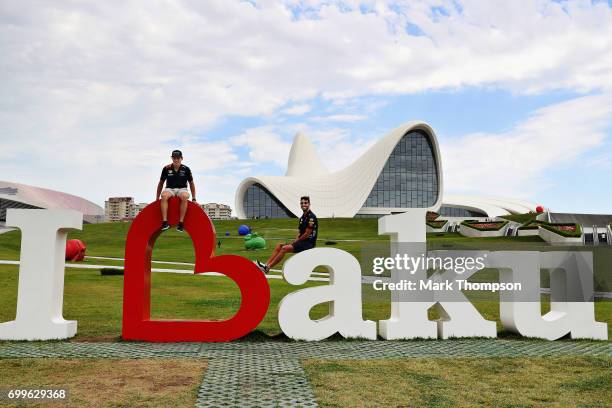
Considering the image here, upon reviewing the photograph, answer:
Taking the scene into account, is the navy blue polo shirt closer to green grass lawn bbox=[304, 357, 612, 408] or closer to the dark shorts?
the dark shorts

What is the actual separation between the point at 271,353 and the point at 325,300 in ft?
4.87

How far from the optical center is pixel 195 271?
26.2ft

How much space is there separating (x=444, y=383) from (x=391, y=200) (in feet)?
228

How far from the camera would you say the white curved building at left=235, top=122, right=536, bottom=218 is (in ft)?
229

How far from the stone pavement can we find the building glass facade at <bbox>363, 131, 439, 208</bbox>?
213 feet

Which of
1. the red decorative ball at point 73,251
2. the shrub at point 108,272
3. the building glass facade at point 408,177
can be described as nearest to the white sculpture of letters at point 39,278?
the shrub at point 108,272

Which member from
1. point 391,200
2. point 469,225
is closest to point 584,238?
point 469,225

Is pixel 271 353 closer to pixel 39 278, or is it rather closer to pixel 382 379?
pixel 382 379

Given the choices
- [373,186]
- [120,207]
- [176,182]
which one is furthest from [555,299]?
[120,207]

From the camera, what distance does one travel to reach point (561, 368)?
229 inches

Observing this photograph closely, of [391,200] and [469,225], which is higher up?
[391,200]

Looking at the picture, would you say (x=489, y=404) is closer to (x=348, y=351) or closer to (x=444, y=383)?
(x=444, y=383)

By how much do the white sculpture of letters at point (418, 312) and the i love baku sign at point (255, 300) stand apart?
2 cm

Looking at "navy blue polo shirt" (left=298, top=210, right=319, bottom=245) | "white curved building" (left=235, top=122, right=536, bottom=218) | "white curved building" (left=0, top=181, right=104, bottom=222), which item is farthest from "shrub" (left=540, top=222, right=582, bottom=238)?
"white curved building" (left=0, top=181, right=104, bottom=222)
